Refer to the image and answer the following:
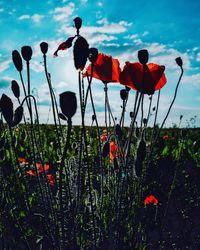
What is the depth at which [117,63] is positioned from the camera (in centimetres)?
187

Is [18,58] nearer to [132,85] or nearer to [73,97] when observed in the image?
[132,85]

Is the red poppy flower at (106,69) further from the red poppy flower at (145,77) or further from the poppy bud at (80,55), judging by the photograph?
the poppy bud at (80,55)

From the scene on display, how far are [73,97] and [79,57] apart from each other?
0.83ft

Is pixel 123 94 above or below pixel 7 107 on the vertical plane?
above

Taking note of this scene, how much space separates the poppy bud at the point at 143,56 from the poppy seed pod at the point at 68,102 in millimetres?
531

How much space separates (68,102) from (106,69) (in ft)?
3.12

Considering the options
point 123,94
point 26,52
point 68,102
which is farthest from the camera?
point 123,94

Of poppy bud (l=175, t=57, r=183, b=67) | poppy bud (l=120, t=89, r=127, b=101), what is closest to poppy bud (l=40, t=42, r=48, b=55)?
poppy bud (l=120, t=89, r=127, b=101)

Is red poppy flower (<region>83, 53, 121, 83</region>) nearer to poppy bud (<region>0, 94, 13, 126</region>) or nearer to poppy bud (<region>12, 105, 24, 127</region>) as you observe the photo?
poppy bud (<region>12, 105, 24, 127</region>)

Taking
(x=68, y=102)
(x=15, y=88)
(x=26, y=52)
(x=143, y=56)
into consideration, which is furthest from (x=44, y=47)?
(x=68, y=102)

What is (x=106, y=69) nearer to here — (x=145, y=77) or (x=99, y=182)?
(x=145, y=77)

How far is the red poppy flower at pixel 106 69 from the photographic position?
184 centimetres

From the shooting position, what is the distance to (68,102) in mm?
936

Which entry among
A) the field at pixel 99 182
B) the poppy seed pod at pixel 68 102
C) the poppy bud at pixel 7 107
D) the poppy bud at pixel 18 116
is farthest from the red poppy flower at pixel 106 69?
the poppy seed pod at pixel 68 102
